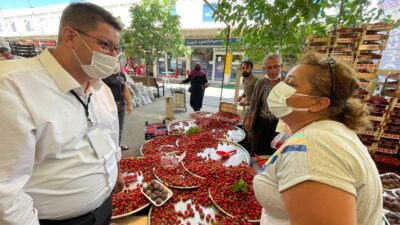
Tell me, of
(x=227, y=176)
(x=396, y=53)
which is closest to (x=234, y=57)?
(x=396, y=53)

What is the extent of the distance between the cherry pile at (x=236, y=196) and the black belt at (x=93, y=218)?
81 cm

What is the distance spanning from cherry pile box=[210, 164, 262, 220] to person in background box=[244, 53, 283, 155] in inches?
37.9

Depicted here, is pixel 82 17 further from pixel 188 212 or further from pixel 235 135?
pixel 235 135

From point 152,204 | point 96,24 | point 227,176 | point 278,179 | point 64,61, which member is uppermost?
point 96,24

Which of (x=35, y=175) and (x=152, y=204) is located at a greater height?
(x=35, y=175)

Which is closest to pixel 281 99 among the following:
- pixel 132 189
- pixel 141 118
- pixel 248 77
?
pixel 132 189

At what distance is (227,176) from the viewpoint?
183 cm

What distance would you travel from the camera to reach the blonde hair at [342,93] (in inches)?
33.3

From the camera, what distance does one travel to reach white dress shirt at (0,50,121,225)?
2.29 ft

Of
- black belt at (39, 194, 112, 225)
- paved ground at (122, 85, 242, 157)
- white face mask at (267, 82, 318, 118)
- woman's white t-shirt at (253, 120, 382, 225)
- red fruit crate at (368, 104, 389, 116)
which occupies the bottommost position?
paved ground at (122, 85, 242, 157)

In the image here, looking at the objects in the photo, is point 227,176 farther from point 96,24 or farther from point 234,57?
point 234,57

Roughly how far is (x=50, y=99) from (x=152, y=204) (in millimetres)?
1139

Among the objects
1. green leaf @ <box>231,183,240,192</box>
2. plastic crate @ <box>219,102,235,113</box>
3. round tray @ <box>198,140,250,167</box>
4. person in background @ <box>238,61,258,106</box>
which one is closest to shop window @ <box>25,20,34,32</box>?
plastic crate @ <box>219,102,235,113</box>

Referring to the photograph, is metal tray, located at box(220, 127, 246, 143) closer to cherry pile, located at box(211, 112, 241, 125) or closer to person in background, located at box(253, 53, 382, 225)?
cherry pile, located at box(211, 112, 241, 125)
